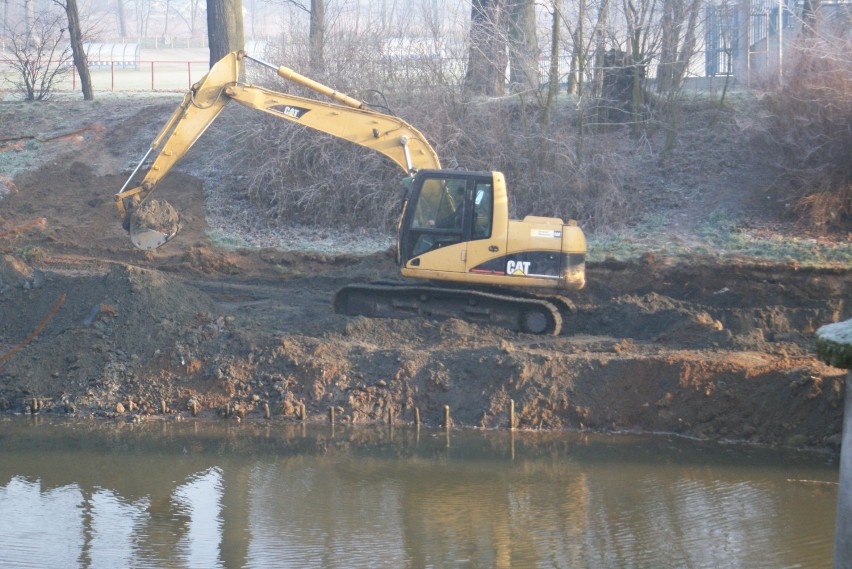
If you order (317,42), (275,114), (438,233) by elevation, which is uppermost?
(317,42)

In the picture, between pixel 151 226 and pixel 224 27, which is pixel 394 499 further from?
pixel 224 27

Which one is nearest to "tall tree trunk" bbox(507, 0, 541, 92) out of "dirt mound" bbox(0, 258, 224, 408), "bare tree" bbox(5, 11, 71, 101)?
"dirt mound" bbox(0, 258, 224, 408)

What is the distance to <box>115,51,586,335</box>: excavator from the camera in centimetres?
1178

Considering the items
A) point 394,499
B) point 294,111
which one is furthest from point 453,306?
point 394,499

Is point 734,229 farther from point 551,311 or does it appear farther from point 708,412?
point 708,412

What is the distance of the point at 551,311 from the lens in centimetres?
1205

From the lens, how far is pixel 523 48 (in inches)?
773

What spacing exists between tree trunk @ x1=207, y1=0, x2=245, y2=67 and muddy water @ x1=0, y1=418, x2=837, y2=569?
15135 mm

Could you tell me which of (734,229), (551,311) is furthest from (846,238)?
(551,311)

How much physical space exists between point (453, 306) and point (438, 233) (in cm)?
105

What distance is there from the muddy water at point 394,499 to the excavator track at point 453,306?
2439 millimetres

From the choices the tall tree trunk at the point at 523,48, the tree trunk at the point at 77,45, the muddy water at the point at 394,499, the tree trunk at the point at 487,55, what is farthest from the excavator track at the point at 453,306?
the tree trunk at the point at 77,45

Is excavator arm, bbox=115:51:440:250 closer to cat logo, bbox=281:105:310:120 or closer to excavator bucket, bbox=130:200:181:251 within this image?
cat logo, bbox=281:105:310:120

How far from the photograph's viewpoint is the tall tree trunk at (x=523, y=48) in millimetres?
19328
